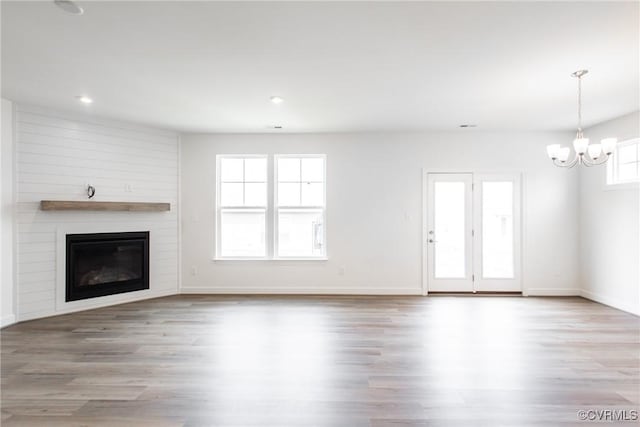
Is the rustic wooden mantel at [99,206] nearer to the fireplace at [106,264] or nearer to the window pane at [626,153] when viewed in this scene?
the fireplace at [106,264]

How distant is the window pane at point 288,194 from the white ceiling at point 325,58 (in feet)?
4.73

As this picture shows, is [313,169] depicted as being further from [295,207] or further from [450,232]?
[450,232]

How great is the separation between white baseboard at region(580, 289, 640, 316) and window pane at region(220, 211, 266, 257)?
5181mm

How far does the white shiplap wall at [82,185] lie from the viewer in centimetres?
428

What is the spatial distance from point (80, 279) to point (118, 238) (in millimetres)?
717

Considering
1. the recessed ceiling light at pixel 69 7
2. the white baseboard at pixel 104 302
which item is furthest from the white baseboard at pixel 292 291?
the recessed ceiling light at pixel 69 7

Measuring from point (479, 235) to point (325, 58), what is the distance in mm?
4059

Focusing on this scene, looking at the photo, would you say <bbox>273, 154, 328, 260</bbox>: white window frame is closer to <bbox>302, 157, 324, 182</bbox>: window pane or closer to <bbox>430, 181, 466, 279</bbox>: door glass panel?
<bbox>302, 157, 324, 182</bbox>: window pane

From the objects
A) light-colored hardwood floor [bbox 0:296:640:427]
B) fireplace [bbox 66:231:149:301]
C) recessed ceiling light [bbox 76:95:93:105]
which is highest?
recessed ceiling light [bbox 76:95:93:105]

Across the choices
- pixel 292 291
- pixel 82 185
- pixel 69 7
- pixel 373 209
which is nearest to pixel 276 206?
pixel 292 291

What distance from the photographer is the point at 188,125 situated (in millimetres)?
5180

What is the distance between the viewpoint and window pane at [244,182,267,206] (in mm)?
5770

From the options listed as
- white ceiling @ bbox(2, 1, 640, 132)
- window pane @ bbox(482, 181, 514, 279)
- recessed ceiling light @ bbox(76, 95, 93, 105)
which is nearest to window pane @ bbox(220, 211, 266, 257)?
white ceiling @ bbox(2, 1, 640, 132)

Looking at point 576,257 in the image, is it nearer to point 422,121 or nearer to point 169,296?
point 422,121
